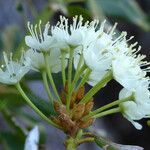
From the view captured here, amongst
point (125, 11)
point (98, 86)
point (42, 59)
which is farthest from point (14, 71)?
point (125, 11)

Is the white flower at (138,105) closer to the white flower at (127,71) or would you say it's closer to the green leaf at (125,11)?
the white flower at (127,71)

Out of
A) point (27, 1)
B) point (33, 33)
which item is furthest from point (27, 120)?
point (33, 33)

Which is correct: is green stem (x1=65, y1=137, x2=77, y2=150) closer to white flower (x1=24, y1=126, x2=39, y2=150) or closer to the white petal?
white flower (x1=24, y1=126, x2=39, y2=150)

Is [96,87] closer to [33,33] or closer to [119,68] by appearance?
[119,68]

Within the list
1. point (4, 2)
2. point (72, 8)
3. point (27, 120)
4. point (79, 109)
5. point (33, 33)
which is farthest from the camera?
point (4, 2)

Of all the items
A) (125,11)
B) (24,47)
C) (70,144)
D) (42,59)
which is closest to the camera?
(70,144)

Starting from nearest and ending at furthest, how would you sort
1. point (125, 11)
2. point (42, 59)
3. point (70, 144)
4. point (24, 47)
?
point (70, 144), point (42, 59), point (24, 47), point (125, 11)

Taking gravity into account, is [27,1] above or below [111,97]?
above

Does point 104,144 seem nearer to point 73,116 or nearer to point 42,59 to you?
point 73,116
